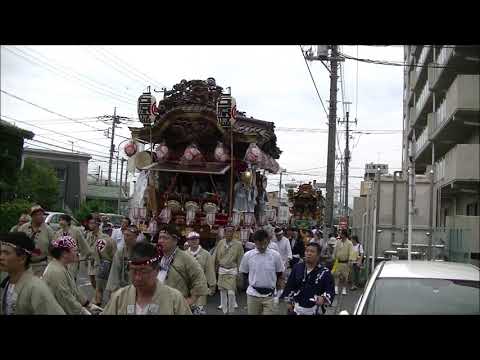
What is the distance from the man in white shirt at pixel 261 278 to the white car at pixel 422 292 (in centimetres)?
202

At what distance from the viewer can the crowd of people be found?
356 cm

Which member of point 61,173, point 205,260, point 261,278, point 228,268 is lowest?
point 228,268

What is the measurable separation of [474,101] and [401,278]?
14.3m

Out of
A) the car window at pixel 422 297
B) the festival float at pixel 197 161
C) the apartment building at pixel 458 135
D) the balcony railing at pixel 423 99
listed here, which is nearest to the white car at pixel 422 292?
the car window at pixel 422 297

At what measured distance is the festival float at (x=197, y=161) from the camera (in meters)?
11.4

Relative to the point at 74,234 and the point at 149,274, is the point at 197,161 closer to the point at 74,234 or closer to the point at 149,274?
the point at 74,234

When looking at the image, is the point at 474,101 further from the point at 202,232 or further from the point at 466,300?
the point at 466,300

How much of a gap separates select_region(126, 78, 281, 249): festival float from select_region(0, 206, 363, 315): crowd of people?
84 cm

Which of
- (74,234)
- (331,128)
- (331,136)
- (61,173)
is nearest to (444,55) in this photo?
(331,128)

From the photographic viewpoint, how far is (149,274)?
3.58 meters

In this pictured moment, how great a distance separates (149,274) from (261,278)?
345 centimetres

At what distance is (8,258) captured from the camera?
370 cm
